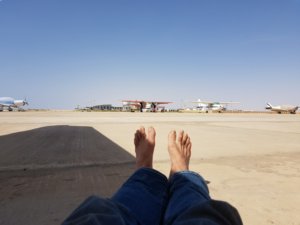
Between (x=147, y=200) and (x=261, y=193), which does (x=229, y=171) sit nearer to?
(x=261, y=193)

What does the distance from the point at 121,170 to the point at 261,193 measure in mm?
1736

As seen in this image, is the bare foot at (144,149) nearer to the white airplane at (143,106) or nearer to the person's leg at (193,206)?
the person's leg at (193,206)

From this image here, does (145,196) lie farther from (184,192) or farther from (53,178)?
(53,178)

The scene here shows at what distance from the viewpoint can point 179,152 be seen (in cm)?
239

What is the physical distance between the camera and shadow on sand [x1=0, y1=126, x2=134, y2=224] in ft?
7.12

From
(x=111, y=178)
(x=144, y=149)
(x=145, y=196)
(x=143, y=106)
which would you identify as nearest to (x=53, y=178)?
(x=111, y=178)

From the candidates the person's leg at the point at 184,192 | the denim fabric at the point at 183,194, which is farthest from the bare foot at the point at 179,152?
the denim fabric at the point at 183,194

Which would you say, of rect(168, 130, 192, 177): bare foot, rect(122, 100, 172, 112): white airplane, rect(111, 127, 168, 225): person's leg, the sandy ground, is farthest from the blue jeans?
rect(122, 100, 172, 112): white airplane

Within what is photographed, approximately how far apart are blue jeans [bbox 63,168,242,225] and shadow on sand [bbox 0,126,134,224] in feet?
3.13

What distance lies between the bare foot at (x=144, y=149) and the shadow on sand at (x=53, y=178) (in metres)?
0.57

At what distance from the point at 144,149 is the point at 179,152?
1.04ft

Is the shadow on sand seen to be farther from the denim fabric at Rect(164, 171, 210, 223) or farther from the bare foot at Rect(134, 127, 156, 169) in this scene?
the denim fabric at Rect(164, 171, 210, 223)

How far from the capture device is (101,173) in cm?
341

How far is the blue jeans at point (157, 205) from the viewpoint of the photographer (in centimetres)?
99
